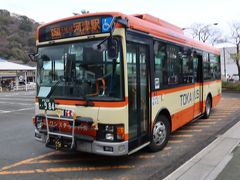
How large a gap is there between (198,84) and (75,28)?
17.7 ft

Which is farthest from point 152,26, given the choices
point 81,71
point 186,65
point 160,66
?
point 186,65

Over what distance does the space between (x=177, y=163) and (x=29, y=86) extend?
45.6 meters

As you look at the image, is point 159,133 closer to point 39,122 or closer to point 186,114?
point 186,114

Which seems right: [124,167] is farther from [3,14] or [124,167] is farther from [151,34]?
[3,14]

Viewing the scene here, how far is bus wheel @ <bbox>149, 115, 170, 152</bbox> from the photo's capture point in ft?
20.5

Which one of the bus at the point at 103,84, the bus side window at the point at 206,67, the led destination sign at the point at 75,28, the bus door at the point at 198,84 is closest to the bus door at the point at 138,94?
the bus at the point at 103,84

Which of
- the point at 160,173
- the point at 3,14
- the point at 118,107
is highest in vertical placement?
the point at 3,14

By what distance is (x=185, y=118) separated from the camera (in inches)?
321

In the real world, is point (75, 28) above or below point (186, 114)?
above

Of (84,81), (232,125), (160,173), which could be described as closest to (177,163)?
(160,173)

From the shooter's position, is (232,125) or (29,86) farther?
(29,86)

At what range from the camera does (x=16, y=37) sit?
276 feet

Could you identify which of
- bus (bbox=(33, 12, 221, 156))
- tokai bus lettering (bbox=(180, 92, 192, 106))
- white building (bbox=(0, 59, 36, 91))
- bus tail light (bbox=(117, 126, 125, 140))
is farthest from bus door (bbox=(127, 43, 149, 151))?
white building (bbox=(0, 59, 36, 91))

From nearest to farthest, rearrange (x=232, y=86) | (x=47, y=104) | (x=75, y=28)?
(x=75, y=28) → (x=47, y=104) → (x=232, y=86)
